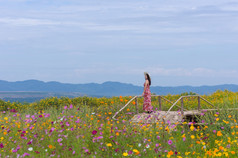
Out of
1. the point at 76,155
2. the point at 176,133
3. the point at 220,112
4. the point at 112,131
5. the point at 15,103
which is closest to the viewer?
the point at 76,155

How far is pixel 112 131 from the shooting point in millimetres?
7473

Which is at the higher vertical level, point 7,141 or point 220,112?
point 220,112

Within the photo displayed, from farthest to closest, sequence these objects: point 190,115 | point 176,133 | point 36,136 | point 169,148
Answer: point 190,115
point 176,133
point 36,136
point 169,148

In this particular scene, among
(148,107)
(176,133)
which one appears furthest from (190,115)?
(176,133)

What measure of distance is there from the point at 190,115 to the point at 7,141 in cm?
816

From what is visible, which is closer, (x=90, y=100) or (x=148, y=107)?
(x=148, y=107)

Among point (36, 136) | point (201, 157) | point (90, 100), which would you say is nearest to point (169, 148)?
point (201, 157)

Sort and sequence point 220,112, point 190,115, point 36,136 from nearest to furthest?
point 36,136
point 220,112
point 190,115

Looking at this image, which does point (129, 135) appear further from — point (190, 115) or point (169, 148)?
point (190, 115)

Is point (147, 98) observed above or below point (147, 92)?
below

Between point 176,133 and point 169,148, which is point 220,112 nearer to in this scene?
point 176,133

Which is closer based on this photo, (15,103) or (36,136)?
(36,136)

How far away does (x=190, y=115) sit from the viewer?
45.2ft

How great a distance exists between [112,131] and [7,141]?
3.05 m
